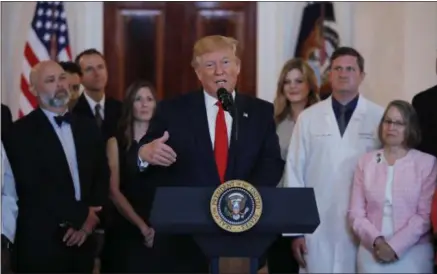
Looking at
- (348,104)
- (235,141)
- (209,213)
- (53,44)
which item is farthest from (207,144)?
(53,44)

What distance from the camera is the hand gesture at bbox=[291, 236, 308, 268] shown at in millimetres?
3797

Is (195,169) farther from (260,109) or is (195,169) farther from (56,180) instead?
(56,180)

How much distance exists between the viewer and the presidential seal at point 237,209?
7.07 feet

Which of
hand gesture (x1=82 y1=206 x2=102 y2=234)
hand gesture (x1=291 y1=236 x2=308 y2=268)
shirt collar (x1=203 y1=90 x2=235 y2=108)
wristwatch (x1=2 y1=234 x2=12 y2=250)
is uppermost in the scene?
shirt collar (x1=203 y1=90 x2=235 y2=108)

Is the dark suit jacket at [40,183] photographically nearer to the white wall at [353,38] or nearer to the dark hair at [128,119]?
the dark hair at [128,119]

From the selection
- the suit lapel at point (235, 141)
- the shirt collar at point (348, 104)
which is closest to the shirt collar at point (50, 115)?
the suit lapel at point (235, 141)

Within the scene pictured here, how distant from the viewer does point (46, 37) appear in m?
4.73

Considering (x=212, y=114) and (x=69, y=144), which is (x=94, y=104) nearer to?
(x=69, y=144)

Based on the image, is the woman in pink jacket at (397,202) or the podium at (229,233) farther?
the woman in pink jacket at (397,202)

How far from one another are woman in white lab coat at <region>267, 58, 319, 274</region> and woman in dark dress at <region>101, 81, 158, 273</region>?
25.3 inches

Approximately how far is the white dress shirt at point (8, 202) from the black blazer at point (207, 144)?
104 centimetres

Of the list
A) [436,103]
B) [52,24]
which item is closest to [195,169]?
[436,103]

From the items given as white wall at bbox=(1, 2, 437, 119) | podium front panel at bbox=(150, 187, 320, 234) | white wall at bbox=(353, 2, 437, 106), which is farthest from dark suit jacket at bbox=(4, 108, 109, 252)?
white wall at bbox=(353, 2, 437, 106)

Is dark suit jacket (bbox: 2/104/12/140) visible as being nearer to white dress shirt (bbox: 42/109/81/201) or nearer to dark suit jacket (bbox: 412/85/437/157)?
white dress shirt (bbox: 42/109/81/201)
